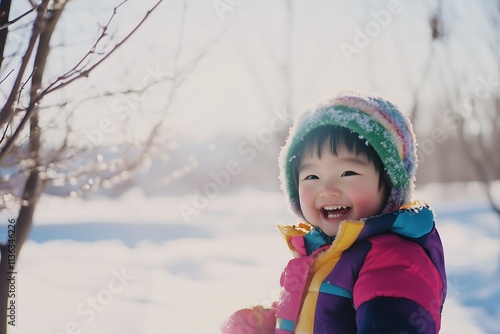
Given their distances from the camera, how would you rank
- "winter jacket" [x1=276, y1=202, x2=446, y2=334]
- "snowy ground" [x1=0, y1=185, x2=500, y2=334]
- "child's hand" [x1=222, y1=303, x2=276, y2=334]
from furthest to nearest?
"snowy ground" [x1=0, y1=185, x2=500, y2=334] → "child's hand" [x1=222, y1=303, x2=276, y2=334] → "winter jacket" [x1=276, y1=202, x2=446, y2=334]

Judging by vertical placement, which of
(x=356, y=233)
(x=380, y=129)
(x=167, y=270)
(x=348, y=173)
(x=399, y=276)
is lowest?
(x=399, y=276)

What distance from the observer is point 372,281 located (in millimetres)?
1403

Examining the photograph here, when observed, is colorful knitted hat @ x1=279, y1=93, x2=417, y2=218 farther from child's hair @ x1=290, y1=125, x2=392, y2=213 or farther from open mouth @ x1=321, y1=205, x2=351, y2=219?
open mouth @ x1=321, y1=205, x2=351, y2=219

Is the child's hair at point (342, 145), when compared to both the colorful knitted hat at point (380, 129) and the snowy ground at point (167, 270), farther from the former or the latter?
the snowy ground at point (167, 270)

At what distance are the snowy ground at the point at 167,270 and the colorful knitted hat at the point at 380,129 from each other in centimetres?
64

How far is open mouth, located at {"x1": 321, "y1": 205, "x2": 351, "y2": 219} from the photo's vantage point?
167cm

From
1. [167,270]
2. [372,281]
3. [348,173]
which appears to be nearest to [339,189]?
[348,173]

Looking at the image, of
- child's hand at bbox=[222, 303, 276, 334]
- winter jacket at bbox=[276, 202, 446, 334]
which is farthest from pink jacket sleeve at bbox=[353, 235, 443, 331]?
child's hand at bbox=[222, 303, 276, 334]

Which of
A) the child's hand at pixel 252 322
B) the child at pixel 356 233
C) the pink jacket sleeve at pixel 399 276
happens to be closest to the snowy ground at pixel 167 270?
the child's hand at pixel 252 322

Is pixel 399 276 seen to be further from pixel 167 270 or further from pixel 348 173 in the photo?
pixel 167 270

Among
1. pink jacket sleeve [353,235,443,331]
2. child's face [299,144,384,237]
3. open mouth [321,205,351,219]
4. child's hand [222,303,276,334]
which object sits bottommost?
child's hand [222,303,276,334]

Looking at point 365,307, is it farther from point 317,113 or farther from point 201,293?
point 201,293

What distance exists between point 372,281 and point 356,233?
16 centimetres

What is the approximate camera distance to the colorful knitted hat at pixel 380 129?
1667mm
